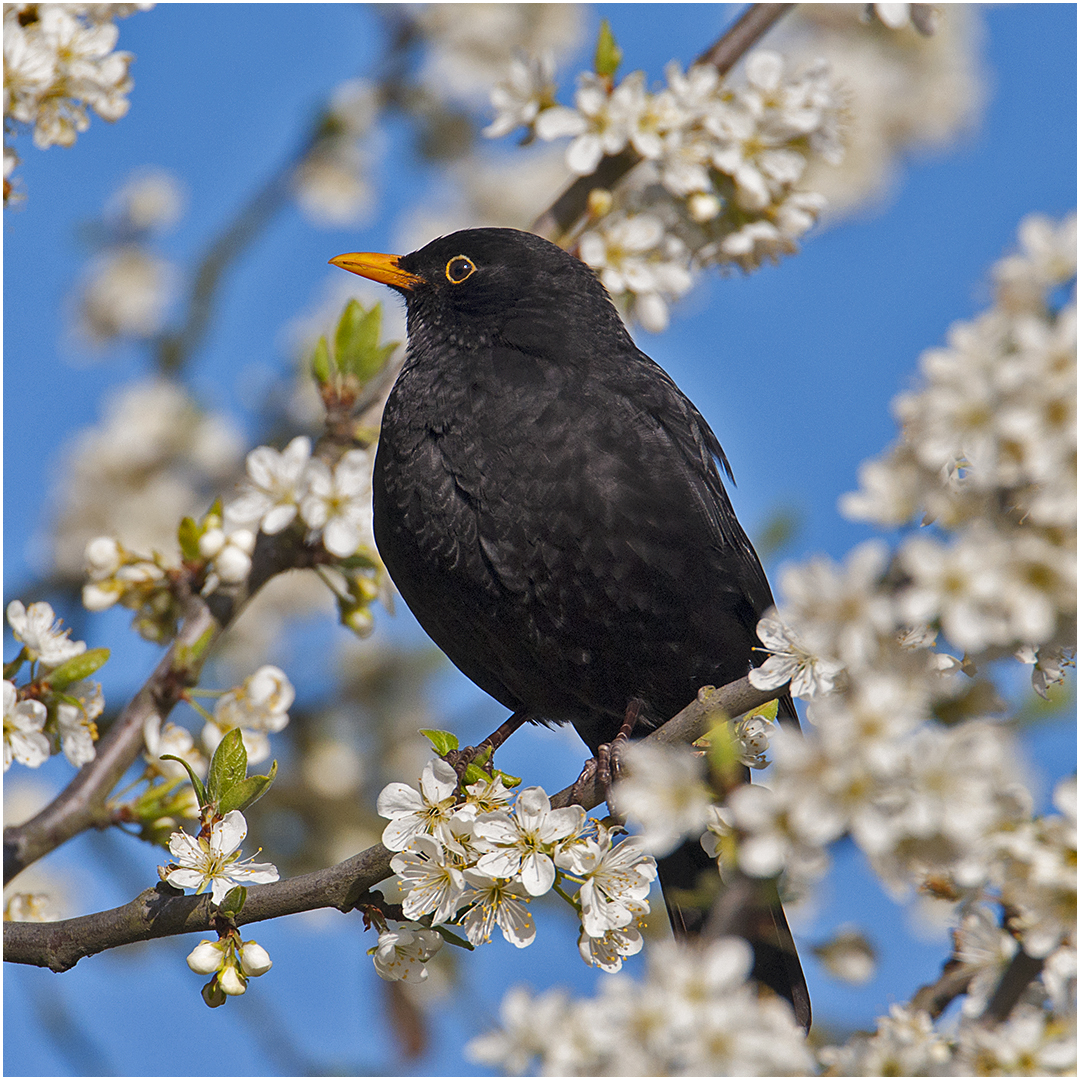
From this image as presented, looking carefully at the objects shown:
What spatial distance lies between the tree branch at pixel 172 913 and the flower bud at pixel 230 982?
3.9 inches

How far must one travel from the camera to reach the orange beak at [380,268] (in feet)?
15.1

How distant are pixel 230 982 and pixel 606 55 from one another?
9.60ft

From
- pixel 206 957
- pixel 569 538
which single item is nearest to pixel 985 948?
pixel 206 957

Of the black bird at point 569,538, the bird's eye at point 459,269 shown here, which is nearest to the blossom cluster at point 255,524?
the black bird at point 569,538

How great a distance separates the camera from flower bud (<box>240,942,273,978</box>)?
2.57 meters

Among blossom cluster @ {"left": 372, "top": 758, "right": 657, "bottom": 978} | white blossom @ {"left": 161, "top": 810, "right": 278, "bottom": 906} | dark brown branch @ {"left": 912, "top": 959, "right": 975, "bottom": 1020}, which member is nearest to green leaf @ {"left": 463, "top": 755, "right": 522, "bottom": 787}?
blossom cluster @ {"left": 372, "top": 758, "right": 657, "bottom": 978}

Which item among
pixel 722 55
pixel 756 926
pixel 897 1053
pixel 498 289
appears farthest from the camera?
pixel 498 289

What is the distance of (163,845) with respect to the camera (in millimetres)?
3320

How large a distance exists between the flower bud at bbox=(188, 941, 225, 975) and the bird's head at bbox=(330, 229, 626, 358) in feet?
7.38

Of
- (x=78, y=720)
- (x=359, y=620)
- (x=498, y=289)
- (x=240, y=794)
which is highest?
(x=498, y=289)

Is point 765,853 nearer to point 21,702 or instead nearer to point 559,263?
point 21,702

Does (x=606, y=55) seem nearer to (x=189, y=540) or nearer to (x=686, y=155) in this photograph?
(x=686, y=155)

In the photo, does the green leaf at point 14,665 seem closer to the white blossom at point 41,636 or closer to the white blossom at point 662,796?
the white blossom at point 41,636

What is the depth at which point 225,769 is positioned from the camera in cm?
263
